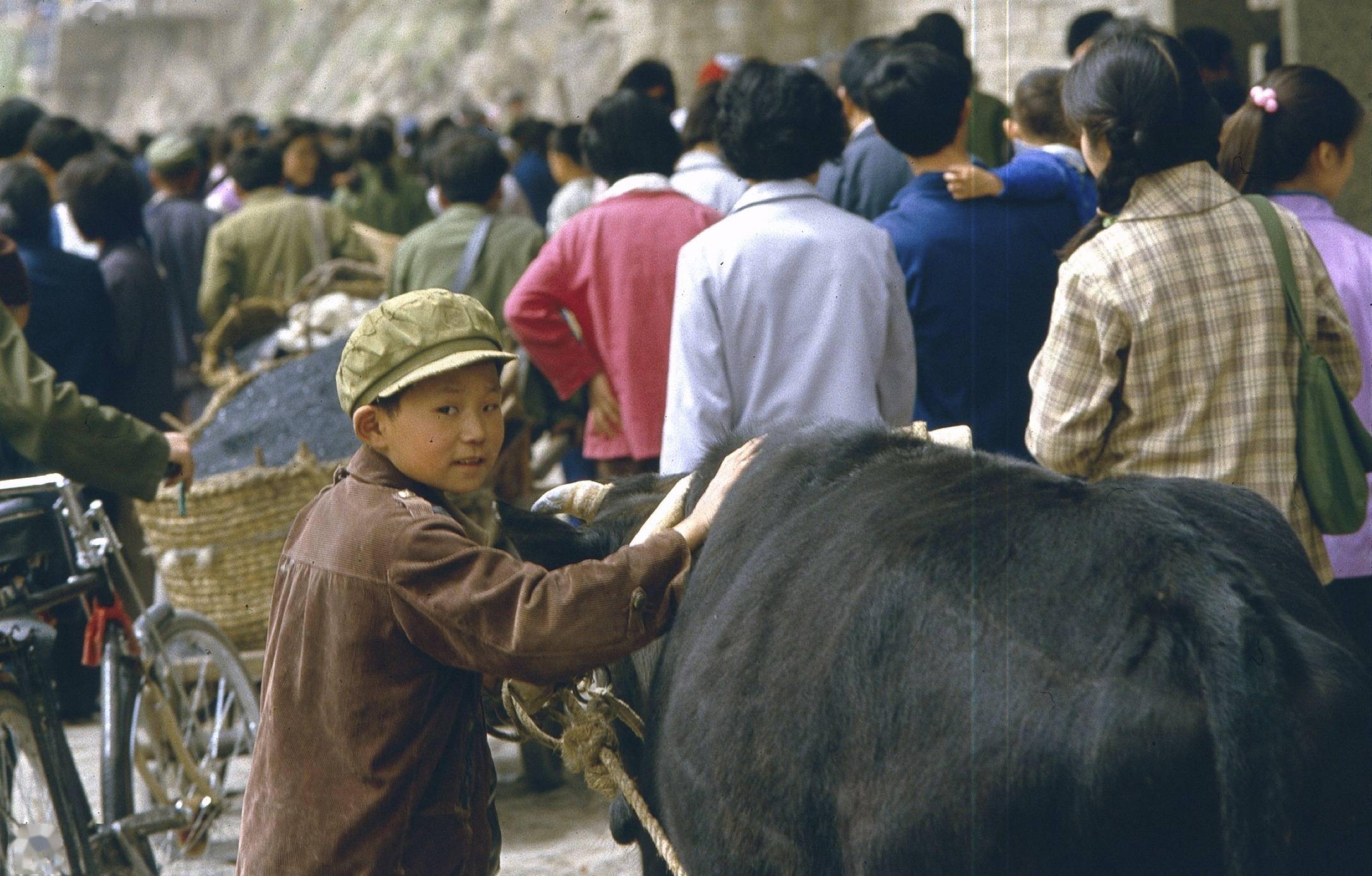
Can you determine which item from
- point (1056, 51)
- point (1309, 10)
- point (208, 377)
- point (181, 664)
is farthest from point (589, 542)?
point (1056, 51)

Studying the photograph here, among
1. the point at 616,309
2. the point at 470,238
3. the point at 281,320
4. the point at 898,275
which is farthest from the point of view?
the point at 281,320

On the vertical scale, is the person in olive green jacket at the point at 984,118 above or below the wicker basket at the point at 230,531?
above

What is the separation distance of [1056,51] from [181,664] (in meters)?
16.0

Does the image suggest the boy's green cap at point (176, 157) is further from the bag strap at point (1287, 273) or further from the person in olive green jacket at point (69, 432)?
the bag strap at point (1287, 273)

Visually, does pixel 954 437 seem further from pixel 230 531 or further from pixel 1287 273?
pixel 230 531

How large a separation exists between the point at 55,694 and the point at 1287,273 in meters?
2.96

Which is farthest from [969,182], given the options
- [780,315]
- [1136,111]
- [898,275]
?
[1136,111]

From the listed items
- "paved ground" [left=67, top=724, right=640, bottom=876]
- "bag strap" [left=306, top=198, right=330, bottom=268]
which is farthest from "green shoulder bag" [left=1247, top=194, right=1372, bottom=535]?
"bag strap" [left=306, top=198, right=330, bottom=268]

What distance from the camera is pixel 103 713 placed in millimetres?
4344

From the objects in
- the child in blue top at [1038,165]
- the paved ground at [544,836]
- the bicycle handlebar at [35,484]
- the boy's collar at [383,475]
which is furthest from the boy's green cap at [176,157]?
the boy's collar at [383,475]

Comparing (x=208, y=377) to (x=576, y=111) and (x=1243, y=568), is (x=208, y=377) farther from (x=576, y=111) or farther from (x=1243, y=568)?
(x=576, y=111)

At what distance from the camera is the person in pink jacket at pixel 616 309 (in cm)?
508

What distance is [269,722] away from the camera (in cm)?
249

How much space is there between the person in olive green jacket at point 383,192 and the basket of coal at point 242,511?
218 inches
